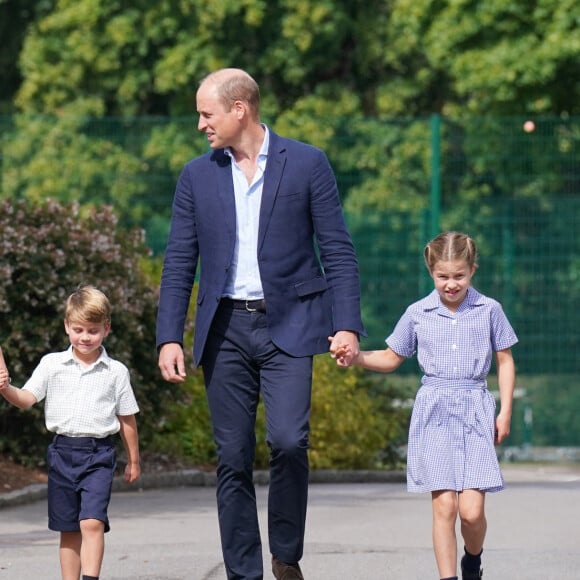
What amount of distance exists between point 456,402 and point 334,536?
98.4 inches

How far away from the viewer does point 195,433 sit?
13.0 meters

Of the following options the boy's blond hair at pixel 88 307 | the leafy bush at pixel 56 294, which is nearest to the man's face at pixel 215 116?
the boy's blond hair at pixel 88 307

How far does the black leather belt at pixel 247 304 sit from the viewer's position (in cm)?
633

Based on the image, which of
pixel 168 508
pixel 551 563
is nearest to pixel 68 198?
pixel 168 508

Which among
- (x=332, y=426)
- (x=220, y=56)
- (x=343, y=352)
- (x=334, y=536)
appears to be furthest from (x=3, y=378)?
(x=220, y=56)

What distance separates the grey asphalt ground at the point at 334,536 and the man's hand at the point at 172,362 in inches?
46.5

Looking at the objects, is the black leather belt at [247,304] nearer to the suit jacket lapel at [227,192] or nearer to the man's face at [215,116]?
the suit jacket lapel at [227,192]

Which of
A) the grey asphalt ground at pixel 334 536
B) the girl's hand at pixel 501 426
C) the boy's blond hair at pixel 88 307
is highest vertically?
the boy's blond hair at pixel 88 307

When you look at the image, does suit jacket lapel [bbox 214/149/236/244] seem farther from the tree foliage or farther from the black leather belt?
the tree foliage

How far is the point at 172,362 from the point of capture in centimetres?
627

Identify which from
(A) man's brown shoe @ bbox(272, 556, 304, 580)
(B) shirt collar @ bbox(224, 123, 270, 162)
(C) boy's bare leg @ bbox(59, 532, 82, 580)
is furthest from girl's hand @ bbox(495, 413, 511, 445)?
(C) boy's bare leg @ bbox(59, 532, 82, 580)

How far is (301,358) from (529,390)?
1004 centimetres

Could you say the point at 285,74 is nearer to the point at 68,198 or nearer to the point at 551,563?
the point at 68,198

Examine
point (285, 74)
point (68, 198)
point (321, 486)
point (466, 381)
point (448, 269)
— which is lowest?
point (321, 486)
